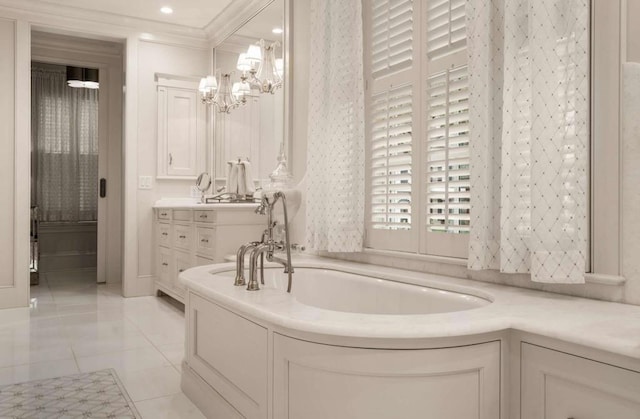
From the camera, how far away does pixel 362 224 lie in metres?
2.84

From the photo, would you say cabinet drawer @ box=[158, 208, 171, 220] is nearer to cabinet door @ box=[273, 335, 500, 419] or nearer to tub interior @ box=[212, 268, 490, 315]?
tub interior @ box=[212, 268, 490, 315]

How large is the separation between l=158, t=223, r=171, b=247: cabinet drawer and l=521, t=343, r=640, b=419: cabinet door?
363 cm

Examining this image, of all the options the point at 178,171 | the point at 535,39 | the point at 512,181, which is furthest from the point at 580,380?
the point at 178,171

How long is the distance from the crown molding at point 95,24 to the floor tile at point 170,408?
3.72m

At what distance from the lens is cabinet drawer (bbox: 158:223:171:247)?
177 inches

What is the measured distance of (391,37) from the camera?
270 centimetres

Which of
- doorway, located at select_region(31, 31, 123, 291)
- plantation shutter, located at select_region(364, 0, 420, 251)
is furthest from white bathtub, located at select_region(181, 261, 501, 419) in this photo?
doorway, located at select_region(31, 31, 123, 291)

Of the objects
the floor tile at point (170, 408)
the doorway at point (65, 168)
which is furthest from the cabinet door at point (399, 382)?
the doorway at point (65, 168)

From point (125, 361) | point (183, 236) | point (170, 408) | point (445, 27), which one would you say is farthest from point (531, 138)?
point (183, 236)

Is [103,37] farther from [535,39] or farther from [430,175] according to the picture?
[535,39]

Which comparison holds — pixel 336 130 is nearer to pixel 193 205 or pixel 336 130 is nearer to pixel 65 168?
pixel 193 205

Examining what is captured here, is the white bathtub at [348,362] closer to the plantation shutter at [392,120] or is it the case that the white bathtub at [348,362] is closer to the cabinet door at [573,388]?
the cabinet door at [573,388]

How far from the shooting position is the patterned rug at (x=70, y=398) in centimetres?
210

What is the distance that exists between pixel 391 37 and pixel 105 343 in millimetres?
2547
